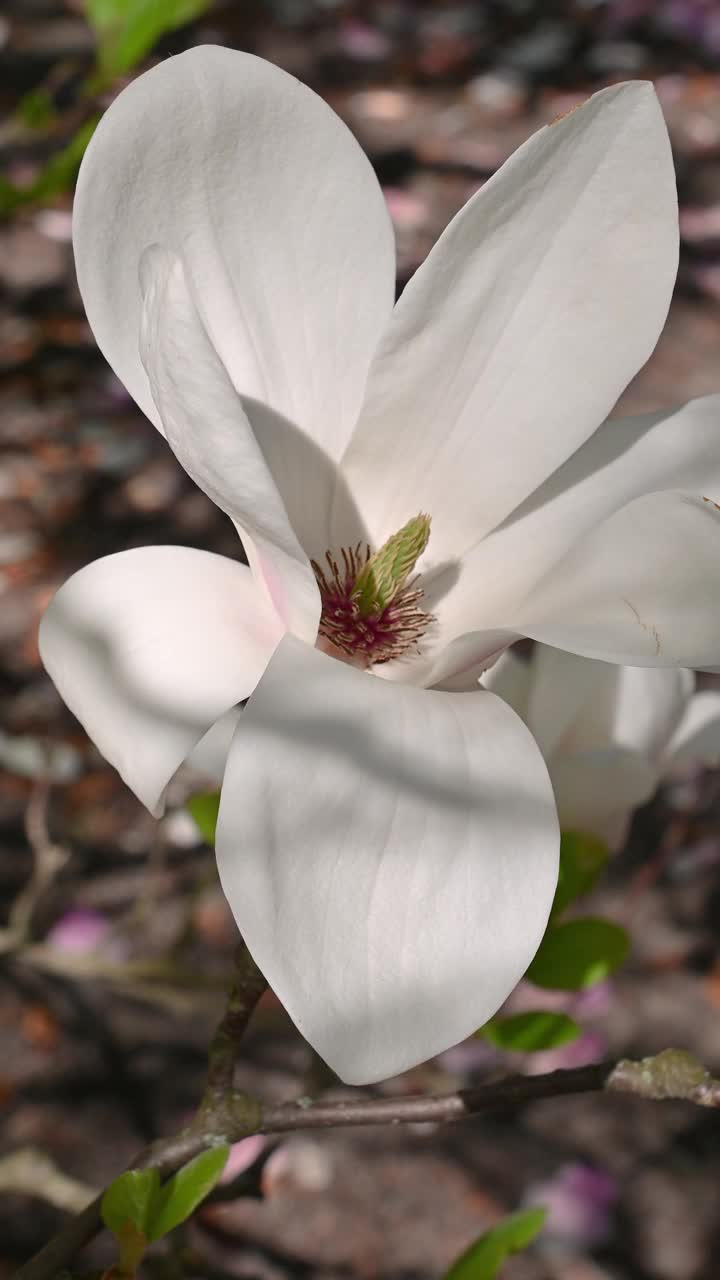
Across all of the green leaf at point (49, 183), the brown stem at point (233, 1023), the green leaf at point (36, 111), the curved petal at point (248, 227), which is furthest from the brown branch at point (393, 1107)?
the green leaf at point (36, 111)

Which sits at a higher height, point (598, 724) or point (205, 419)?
point (205, 419)

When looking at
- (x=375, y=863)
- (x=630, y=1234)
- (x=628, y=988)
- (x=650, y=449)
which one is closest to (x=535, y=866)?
(x=375, y=863)

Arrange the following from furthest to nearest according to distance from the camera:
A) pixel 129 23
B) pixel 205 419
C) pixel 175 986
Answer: pixel 175 986, pixel 129 23, pixel 205 419

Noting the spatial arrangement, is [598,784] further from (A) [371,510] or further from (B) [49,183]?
(B) [49,183]

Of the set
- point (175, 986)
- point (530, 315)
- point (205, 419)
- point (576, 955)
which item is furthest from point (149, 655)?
point (175, 986)

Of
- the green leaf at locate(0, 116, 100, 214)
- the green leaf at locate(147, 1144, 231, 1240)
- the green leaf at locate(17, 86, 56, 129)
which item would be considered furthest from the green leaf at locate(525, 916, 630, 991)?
the green leaf at locate(17, 86, 56, 129)

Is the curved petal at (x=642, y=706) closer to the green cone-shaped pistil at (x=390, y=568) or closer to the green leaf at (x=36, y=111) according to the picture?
the green cone-shaped pistil at (x=390, y=568)

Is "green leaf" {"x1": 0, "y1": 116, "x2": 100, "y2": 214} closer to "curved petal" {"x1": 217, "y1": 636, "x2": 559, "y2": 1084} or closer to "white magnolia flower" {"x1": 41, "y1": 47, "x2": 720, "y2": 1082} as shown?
"white magnolia flower" {"x1": 41, "y1": 47, "x2": 720, "y2": 1082}
